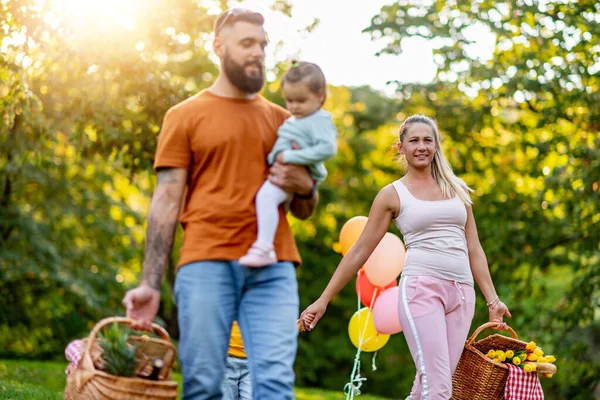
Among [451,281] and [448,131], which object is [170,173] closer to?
[451,281]

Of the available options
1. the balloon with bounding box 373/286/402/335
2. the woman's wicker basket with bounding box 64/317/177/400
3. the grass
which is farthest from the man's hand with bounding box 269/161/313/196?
the grass

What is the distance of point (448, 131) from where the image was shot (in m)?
14.2

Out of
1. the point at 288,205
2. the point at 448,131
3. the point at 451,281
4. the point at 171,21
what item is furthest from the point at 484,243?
the point at 288,205

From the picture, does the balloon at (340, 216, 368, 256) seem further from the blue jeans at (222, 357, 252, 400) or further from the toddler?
the toddler

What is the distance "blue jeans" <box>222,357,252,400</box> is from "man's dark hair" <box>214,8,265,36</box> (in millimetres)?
2006

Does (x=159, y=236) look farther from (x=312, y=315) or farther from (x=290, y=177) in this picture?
(x=312, y=315)

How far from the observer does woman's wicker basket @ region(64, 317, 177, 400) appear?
3023 millimetres

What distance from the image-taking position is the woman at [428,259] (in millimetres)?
4582

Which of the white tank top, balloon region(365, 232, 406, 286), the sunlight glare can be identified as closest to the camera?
the white tank top

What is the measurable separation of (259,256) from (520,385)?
245 centimetres

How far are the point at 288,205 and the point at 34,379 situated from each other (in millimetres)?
7294

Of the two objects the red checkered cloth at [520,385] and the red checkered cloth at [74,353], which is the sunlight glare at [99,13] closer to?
the red checkered cloth at [74,353]

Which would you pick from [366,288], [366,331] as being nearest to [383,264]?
[366,288]

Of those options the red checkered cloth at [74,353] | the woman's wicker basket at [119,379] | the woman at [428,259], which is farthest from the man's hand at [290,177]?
the woman at [428,259]
